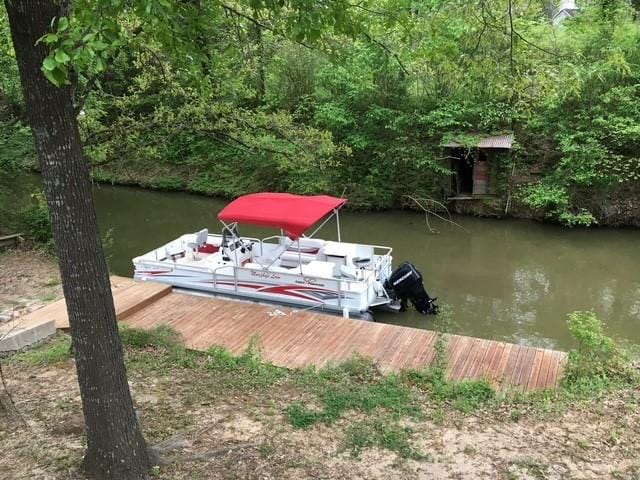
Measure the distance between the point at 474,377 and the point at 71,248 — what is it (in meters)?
5.49

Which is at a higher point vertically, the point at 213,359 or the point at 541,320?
the point at 213,359

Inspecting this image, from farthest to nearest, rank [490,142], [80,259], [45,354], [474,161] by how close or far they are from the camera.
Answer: [474,161] → [490,142] → [45,354] → [80,259]

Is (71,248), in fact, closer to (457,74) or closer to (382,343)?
(457,74)

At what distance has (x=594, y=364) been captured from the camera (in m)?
6.46

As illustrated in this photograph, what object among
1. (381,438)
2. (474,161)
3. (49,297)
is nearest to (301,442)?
(381,438)

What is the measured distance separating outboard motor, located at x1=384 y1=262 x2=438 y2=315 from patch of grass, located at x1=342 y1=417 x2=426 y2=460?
530 centimetres

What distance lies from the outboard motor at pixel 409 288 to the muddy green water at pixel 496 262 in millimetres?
256

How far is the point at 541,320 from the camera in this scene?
10977 millimetres

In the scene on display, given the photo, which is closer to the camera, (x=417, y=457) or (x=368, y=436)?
(x=417, y=457)

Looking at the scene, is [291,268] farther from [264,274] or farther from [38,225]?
[38,225]

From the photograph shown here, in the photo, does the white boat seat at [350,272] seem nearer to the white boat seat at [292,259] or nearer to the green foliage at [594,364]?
the white boat seat at [292,259]

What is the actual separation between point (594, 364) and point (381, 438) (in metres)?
2.95

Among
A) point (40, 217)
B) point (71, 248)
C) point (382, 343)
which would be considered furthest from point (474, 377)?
point (40, 217)

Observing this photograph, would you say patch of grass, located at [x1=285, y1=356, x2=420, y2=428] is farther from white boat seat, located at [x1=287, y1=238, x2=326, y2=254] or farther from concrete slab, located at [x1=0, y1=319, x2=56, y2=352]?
white boat seat, located at [x1=287, y1=238, x2=326, y2=254]
